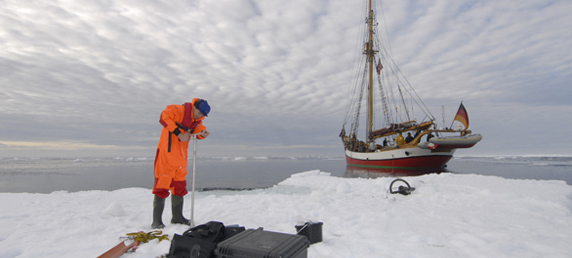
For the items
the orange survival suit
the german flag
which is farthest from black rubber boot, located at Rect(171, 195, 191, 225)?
the german flag

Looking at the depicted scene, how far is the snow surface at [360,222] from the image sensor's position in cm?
255

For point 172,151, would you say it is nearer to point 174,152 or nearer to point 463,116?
point 174,152

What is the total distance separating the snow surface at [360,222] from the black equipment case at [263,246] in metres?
0.69

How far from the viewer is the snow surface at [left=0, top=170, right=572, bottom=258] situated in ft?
8.36

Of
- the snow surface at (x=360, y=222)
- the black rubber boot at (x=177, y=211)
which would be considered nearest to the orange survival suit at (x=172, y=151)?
the black rubber boot at (x=177, y=211)

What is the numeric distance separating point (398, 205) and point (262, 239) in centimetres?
362

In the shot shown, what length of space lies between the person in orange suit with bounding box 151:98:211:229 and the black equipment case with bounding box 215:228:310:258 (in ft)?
5.66

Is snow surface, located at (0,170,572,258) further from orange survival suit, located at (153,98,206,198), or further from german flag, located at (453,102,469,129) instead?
german flag, located at (453,102,469,129)

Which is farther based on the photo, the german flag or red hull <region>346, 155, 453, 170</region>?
red hull <region>346, 155, 453, 170</region>

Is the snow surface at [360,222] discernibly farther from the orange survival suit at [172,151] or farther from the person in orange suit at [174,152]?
the orange survival suit at [172,151]

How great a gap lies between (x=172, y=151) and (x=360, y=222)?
8.79ft

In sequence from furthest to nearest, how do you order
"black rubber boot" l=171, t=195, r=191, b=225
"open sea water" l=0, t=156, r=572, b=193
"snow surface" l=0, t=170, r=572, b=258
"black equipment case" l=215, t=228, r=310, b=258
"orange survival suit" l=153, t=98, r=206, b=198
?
"open sea water" l=0, t=156, r=572, b=193
"black rubber boot" l=171, t=195, r=191, b=225
"orange survival suit" l=153, t=98, r=206, b=198
"snow surface" l=0, t=170, r=572, b=258
"black equipment case" l=215, t=228, r=310, b=258

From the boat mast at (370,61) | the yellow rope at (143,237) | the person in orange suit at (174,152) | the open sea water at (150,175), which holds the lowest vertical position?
the open sea water at (150,175)

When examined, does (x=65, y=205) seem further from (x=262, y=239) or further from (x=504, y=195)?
(x=504, y=195)
